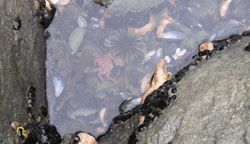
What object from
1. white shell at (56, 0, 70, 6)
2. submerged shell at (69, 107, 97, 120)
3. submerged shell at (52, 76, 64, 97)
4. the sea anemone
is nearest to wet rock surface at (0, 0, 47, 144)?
submerged shell at (52, 76, 64, 97)

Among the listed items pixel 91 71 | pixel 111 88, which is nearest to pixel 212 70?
pixel 111 88

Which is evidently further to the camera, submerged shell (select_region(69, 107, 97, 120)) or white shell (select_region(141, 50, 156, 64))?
white shell (select_region(141, 50, 156, 64))

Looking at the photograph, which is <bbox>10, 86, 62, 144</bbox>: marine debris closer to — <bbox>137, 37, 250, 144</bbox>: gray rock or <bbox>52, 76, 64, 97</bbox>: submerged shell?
<bbox>52, 76, 64, 97</bbox>: submerged shell

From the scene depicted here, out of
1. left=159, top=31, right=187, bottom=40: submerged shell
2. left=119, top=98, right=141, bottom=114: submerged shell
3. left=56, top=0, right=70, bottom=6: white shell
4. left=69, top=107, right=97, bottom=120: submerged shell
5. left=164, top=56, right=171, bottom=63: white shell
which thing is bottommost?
left=69, top=107, right=97, bottom=120: submerged shell

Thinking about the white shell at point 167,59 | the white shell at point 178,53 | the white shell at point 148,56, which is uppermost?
the white shell at point 178,53

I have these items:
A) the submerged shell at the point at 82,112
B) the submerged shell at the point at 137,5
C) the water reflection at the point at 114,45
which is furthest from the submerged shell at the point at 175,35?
the submerged shell at the point at 82,112

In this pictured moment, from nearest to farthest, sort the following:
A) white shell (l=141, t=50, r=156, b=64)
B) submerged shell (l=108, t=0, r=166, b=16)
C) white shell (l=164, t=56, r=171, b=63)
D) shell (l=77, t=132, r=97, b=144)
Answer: shell (l=77, t=132, r=97, b=144) → white shell (l=164, t=56, r=171, b=63) → white shell (l=141, t=50, r=156, b=64) → submerged shell (l=108, t=0, r=166, b=16)

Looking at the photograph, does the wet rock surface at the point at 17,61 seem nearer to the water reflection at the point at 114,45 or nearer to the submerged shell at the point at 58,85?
the submerged shell at the point at 58,85

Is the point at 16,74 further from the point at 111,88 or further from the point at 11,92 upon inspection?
the point at 111,88
